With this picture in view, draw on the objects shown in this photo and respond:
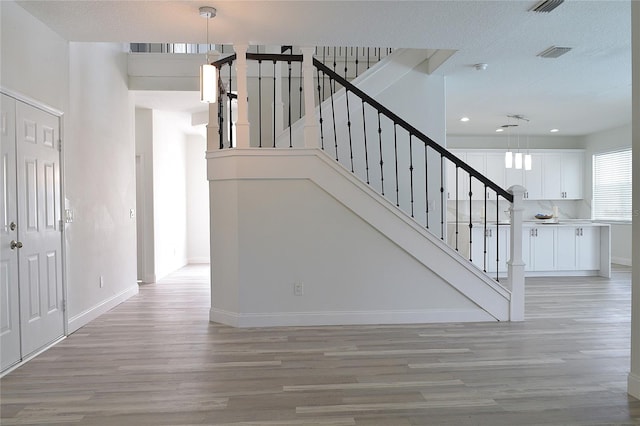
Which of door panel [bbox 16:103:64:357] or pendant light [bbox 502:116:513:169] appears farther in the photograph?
pendant light [bbox 502:116:513:169]

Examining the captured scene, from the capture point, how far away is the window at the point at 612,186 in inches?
353

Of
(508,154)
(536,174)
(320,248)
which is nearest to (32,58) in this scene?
(320,248)

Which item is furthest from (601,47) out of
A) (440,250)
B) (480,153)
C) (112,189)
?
(112,189)

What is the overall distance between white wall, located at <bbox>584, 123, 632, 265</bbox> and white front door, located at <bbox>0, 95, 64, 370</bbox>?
972 centimetres

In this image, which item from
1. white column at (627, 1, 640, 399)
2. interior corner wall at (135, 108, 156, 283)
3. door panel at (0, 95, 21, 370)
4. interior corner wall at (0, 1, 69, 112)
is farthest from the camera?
interior corner wall at (135, 108, 156, 283)

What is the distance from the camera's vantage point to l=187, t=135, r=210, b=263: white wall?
984 centimetres

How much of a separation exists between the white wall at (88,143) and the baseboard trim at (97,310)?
0.04 ft

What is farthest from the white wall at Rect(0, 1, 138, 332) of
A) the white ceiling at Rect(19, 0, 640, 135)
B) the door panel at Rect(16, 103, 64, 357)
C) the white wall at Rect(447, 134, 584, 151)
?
the white wall at Rect(447, 134, 584, 151)

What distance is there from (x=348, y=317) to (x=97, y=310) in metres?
2.83

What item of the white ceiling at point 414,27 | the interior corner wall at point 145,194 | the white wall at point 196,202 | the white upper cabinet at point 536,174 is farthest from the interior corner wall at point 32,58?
the white upper cabinet at point 536,174

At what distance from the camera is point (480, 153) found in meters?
9.72

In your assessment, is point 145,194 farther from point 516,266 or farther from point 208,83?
point 516,266

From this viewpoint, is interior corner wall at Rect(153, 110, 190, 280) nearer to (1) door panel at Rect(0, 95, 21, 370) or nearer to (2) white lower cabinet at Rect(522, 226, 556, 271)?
(1) door panel at Rect(0, 95, 21, 370)

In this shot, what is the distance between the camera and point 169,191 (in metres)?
8.40
